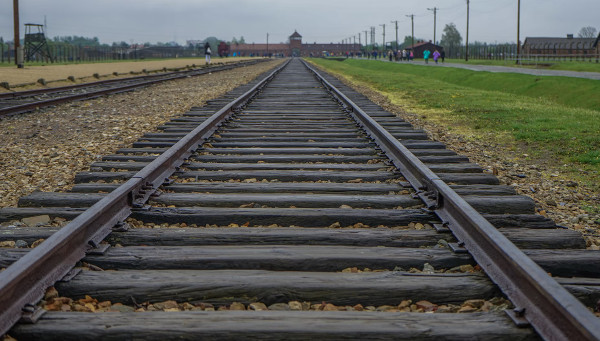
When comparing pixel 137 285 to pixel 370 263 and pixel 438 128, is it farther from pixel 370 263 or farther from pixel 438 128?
pixel 438 128

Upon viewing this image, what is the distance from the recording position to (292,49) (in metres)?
186

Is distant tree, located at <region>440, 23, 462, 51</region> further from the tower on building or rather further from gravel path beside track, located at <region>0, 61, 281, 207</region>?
gravel path beside track, located at <region>0, 61, 281, 207</region>

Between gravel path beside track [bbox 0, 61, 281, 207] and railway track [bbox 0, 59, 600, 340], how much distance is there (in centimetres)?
82

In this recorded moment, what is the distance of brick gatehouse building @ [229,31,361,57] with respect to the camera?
186250 millimetres

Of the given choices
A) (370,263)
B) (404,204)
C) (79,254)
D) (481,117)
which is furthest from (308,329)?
(481,117)

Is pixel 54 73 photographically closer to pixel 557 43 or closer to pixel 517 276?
pixel 517 276

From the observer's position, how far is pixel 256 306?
2689mm

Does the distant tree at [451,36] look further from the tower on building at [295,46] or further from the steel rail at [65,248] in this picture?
the steel rail at [65,248]

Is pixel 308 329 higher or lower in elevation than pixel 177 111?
lower

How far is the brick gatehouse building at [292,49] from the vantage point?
18625 cm

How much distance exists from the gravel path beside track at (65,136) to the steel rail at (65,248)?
4.74 feet

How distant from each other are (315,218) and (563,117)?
1020cm

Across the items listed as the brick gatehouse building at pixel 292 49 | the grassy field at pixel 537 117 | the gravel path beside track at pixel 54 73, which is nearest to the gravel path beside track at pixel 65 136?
the grassy field at pixel 537 117

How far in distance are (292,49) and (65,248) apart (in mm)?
187215
